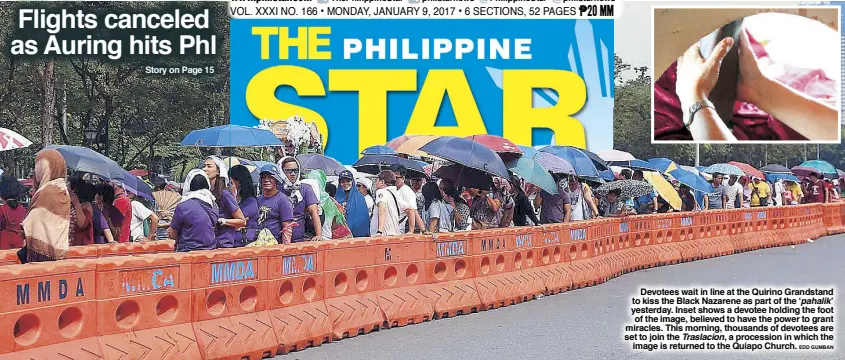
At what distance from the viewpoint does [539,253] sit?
1527 centimetres

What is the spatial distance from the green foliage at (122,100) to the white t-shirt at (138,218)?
16353 mm

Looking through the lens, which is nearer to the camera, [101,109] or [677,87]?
[677,87]

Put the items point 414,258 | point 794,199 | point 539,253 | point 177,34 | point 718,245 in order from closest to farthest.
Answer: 1. point 414,258
2. point 539,253
3. point 718,245
4. point 794,199
5. point 177,34

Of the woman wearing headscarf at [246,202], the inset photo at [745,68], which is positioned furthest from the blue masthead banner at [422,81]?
the woman wearing headscarf at [246,202]

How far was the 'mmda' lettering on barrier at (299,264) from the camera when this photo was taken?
10.2m

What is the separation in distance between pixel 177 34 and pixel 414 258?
23.6m

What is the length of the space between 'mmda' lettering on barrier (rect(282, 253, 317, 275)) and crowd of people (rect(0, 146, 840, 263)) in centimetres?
51

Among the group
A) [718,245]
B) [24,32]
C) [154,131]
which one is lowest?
→ [718,245]

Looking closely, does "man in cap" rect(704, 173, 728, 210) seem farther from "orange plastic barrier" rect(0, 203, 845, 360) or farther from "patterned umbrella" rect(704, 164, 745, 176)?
"orange plastic barrier" rect(0, 203, 845, 360)

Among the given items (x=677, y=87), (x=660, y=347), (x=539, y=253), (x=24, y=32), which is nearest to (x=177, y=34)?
(x=24, y=32)

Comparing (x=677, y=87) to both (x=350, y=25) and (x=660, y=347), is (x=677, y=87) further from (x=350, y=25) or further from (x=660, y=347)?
(x=350, y=25)

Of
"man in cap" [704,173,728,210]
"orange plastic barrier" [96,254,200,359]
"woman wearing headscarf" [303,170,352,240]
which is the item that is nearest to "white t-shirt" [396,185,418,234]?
"woman wearing headscarf" [303,170,352,240]

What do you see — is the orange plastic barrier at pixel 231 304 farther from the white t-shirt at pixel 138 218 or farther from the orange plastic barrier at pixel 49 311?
the white t-shirt at pixel 138 218

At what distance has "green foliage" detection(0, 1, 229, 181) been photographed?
33.1 m
